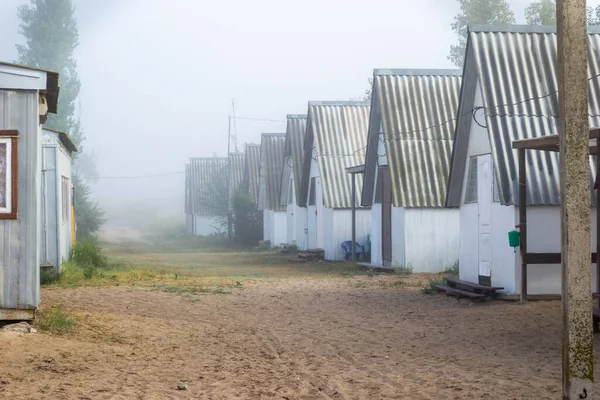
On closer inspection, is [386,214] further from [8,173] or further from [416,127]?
[8,173]

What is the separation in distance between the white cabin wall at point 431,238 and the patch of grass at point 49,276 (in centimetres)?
1020

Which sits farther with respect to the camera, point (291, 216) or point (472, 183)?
point (291, 216)

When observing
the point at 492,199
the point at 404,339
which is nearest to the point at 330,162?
the point at 492,199

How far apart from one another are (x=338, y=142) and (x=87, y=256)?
42.9 feet

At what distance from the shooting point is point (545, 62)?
19.3m

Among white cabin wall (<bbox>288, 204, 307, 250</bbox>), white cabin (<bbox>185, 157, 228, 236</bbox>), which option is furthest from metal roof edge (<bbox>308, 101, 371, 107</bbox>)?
white cabin (<bbox>185, 157, 228, 236</bbox>)

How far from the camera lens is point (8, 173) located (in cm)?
1270

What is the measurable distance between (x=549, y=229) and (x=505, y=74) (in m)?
3.68

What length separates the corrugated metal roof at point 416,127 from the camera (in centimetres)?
2656

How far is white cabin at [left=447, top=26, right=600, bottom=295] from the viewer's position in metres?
17.4

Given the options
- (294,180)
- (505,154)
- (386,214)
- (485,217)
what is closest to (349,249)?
(386,214)

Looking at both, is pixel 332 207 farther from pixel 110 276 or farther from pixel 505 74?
pixel 505 74

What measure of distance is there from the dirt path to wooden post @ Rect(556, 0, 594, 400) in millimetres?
2013

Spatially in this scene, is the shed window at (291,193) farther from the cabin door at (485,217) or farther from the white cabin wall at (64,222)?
the cabin door at (485,217)
